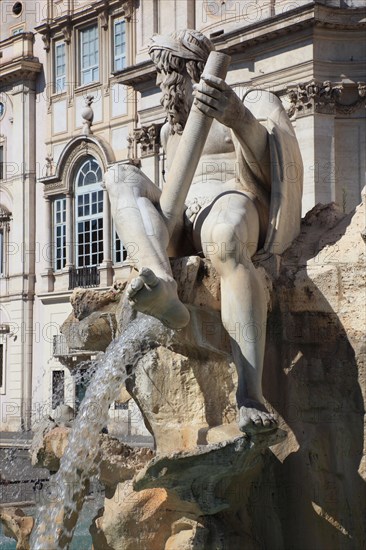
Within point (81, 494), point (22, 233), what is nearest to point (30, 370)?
point (22, 233)

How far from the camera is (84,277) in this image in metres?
33.4

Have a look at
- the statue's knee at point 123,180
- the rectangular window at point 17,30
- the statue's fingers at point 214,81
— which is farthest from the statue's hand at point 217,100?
the rectangular window at point 17,30

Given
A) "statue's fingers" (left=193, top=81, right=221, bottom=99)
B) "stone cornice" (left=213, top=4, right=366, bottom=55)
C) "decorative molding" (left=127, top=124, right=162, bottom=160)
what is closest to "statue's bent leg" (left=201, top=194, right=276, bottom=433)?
"statue's fingers" (left=193, top=81, right=221, bottom=99)

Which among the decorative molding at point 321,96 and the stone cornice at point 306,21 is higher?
the stone cornice at point 306,21

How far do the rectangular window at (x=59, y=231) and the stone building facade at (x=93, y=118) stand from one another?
61mm

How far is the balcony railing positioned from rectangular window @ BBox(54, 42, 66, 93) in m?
6.10

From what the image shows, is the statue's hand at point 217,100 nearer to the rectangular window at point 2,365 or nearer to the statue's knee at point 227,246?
the statue's knee at point 227,246

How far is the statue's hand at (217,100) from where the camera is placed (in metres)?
5.59

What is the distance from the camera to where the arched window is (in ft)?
110

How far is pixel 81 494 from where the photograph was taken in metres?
5.95

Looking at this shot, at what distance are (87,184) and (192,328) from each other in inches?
1144

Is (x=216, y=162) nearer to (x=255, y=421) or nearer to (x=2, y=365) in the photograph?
(x=255, y=421)

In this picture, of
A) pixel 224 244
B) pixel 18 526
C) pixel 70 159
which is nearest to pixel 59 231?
pixel 70 159

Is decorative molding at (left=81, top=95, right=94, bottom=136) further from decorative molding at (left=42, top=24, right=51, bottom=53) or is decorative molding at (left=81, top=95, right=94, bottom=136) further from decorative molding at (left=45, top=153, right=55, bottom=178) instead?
decorative molding at (left=42, top=24, right=51, bottom=53)
